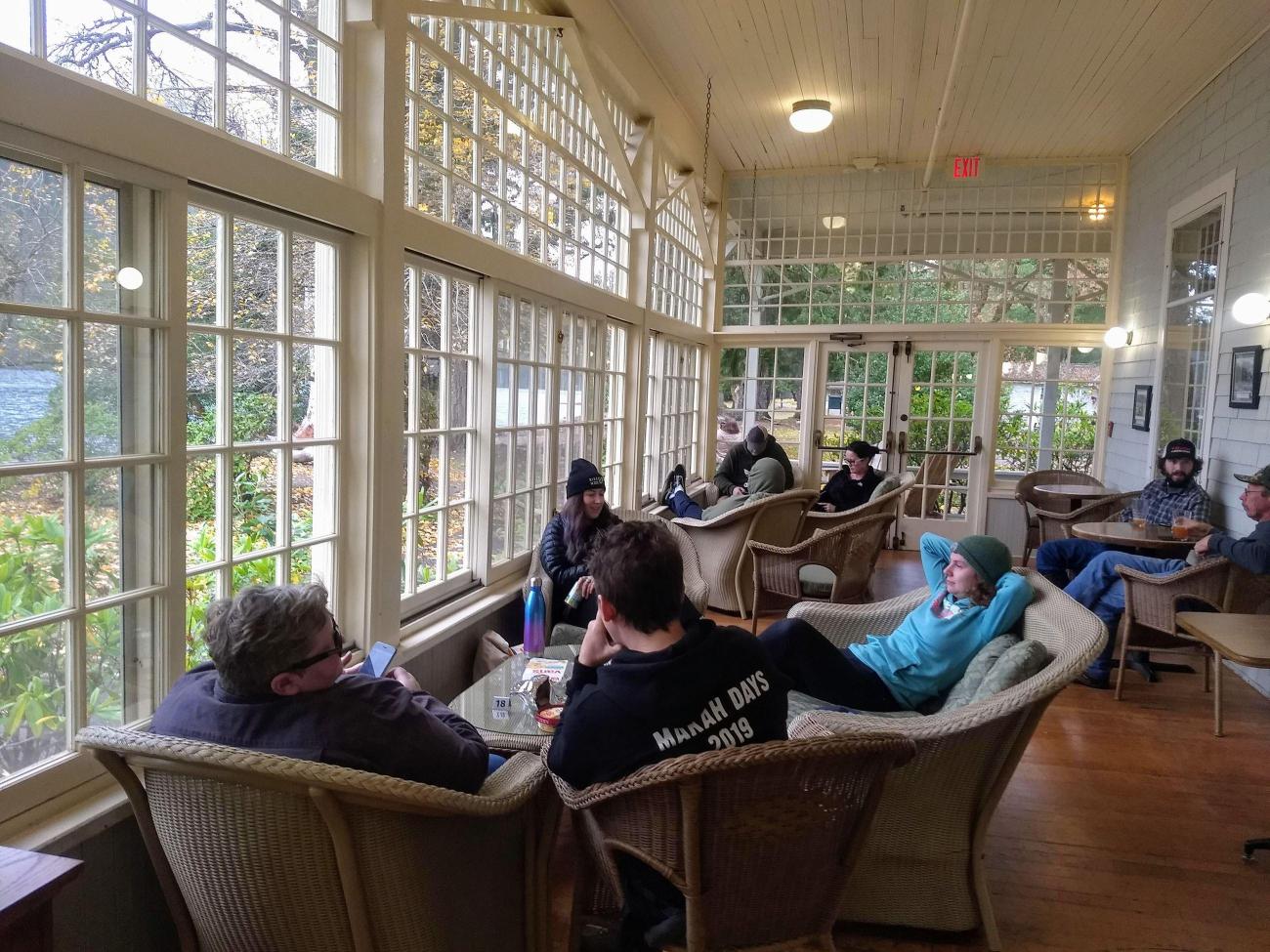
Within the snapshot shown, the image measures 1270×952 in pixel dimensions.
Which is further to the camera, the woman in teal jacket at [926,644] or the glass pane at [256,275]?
the woman in teal jacket at [926,644]

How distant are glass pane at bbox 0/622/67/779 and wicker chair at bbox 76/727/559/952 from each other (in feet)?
1.21

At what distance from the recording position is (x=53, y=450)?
174 cm

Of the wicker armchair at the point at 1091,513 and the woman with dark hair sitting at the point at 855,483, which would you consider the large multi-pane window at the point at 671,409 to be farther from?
the wicker armchair at the point at 1091,513

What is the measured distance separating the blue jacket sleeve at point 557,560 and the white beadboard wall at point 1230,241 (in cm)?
379

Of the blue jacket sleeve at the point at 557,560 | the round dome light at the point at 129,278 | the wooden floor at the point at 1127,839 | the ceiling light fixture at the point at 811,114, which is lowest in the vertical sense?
the wooden floor at the point at 1127,839

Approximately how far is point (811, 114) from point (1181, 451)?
3.39 meters

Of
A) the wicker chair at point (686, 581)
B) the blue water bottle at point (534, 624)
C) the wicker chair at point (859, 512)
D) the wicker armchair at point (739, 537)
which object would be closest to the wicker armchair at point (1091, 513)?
the wicker chair at point (859, 512)

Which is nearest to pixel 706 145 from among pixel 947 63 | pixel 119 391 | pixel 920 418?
pixel 947 63

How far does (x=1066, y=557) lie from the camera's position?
17.4 feet

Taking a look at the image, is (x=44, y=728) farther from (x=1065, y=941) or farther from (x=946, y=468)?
(x=946, y=468)

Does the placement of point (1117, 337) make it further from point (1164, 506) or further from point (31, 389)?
point (31, 389)

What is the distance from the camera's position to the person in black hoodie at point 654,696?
1.67 metres

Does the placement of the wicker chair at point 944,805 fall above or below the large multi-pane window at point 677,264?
below

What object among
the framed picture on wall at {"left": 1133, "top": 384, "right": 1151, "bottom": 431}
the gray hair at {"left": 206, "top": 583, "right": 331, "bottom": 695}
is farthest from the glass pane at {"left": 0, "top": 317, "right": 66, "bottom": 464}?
the framed picture on wall at {"left": 1133, "top": 384, "right": 1151, "bottom": 431}
